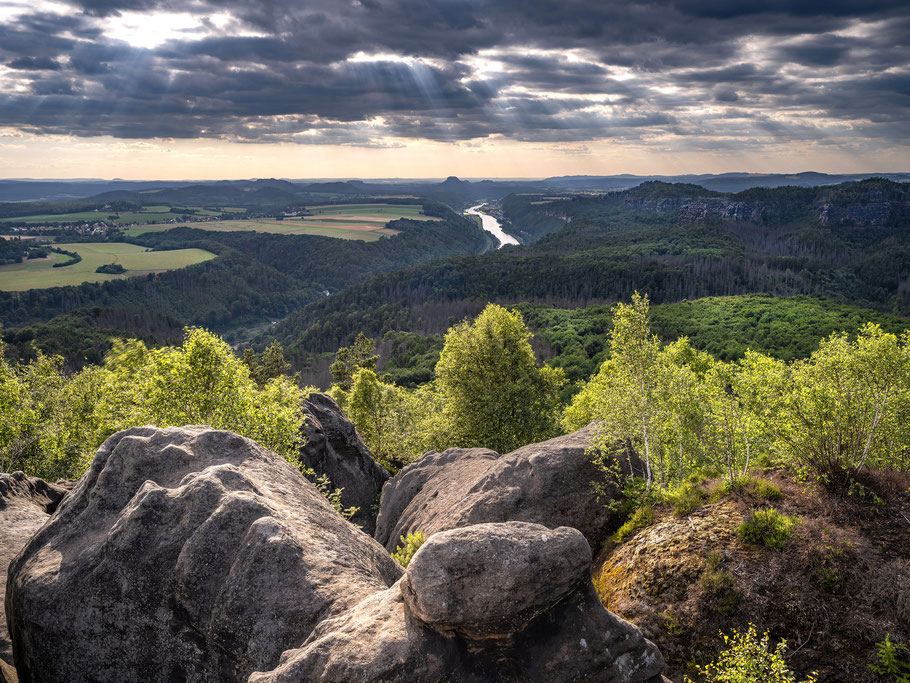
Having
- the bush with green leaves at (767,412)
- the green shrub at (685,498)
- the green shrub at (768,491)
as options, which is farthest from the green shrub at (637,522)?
the green shrub at (768,491)

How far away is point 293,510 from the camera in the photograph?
19.4m

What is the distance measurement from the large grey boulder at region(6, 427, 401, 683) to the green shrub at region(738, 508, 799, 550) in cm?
1618

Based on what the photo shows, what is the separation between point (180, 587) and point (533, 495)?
18.8 metres

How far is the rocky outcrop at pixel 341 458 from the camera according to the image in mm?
47944

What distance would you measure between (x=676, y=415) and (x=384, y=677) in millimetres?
22097

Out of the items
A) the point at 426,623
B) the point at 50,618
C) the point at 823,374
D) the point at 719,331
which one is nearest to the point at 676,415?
the point at 823,374

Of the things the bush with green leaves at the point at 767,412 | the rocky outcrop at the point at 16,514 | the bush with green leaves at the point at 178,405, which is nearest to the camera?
the rocky outcrop at the point at 16,514

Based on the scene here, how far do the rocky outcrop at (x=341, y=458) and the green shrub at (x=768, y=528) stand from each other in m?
34.2

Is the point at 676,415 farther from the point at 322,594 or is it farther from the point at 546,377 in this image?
the point at 546,377

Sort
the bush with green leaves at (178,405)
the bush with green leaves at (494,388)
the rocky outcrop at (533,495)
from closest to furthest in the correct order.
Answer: the rocky outcrop at (533,495)
the bush with green leaves at (178,405)
the bush with green leaves at (494,388)

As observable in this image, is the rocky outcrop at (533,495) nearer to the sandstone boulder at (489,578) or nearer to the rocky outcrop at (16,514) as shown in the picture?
the sandstone boulder at (489,578)

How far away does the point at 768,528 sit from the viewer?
22.2m

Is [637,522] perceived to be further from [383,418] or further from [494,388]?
[383,418]

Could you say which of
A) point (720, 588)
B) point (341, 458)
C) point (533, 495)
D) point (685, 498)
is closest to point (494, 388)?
point (341, 458)
